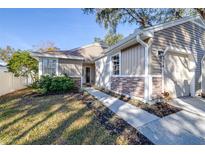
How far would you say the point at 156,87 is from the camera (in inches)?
277

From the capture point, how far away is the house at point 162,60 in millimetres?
6882

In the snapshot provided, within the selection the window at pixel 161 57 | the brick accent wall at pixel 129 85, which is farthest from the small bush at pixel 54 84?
the window at pixel 161 57

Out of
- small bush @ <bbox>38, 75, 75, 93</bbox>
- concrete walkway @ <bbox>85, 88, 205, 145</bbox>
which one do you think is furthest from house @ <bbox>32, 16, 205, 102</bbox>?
small bush @ <bbox>38, 75, 75, 93</bbox>

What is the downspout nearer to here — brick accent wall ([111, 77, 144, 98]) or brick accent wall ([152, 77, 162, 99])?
brick accent wall ([152, 77, 162, 99])

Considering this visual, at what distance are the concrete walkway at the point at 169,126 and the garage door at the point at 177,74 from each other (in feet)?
6.75

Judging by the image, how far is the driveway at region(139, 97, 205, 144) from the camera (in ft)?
12.3

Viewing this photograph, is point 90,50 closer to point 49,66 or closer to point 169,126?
point 49,66

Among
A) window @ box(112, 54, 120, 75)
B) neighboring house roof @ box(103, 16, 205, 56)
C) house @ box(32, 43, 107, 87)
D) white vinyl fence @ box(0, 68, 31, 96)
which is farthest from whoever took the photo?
house @ box(32, 43, 107, 87)

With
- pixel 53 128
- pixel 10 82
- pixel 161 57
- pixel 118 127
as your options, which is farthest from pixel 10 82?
pixel 161 57

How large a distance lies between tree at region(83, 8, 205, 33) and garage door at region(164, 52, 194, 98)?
839 centimetres

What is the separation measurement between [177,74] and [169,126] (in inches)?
171
